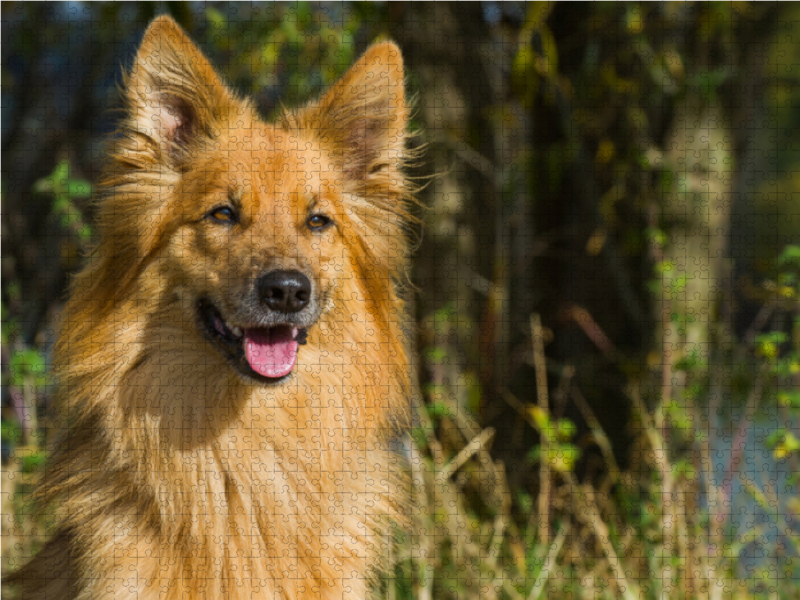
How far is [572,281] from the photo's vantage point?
5.80 m

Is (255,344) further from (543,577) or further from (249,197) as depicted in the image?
(543,577)

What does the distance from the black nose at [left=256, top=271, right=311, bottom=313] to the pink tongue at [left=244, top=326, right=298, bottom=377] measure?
0.56 ft

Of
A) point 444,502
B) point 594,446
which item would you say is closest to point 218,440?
point 444,502

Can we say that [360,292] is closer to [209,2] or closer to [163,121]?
[163,121]

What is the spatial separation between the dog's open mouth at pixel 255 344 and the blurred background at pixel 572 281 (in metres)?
1.50

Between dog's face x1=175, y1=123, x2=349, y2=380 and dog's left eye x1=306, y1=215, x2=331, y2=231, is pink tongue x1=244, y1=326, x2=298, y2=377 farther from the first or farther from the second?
dog's left eye x1=306, y1=215, x2=331, y2=231

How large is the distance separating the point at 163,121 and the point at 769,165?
5.04 meters

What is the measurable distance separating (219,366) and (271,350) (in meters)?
0.27

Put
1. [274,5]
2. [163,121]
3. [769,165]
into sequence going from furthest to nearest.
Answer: [769,165] < [274,5] < [163,121]

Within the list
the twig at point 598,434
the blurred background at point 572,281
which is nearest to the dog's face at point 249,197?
the blurred background at point 572,281

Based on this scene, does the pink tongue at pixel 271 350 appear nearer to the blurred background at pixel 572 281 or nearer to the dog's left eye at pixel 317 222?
the dog's left eye at pixel 317 222

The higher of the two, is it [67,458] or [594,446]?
[67,458]

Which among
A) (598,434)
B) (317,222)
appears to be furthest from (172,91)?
(598,434)

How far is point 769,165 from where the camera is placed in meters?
6.04
